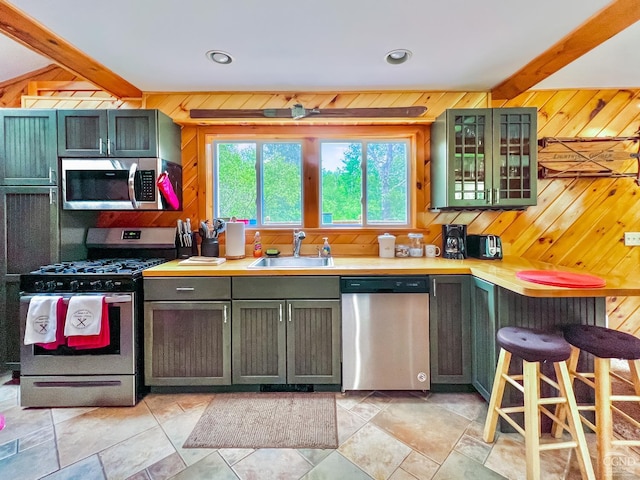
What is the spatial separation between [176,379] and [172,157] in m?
1.77

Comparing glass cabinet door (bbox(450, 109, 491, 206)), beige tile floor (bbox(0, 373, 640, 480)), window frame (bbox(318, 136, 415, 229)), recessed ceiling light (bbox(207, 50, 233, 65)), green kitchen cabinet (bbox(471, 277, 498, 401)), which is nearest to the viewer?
beige tile floor (bbox(0, 373, 640, 480))

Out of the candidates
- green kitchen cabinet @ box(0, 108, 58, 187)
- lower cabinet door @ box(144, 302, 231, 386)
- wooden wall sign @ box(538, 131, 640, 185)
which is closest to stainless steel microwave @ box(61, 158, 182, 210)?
green kitchen cabinet @ box(0, 108, 58, 187)

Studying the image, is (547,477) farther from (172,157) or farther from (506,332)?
(172,157)

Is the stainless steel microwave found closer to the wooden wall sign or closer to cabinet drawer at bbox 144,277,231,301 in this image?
cabinet drawer at bbox 144,277,231,301

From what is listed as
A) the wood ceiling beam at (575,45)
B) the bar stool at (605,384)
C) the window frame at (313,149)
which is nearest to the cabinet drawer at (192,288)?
the window frame at (313,149)

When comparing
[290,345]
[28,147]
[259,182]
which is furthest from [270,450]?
[28,147]

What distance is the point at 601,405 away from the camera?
1.42 m

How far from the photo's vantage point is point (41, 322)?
1.88 metres

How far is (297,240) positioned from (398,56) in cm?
160

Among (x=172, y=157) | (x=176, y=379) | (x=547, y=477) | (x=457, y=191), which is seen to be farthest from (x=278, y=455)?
(x=172, y=157)

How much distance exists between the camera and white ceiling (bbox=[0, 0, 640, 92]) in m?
1.62

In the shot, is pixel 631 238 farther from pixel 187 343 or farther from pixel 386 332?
pixel 187 343

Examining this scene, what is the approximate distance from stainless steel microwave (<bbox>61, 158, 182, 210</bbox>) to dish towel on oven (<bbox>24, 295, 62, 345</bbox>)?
78cm

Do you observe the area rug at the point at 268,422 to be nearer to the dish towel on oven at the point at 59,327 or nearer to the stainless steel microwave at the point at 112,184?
the dish towel on oven at the point at 59,327
